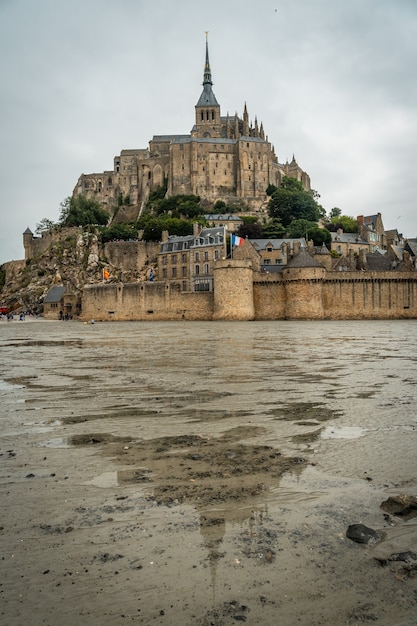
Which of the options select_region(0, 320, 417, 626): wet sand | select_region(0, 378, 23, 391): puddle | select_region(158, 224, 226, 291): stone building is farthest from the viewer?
select_region(158, 224, 226, 291): stone building

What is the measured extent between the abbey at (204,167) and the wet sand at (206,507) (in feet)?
272

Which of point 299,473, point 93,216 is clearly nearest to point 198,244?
point 93,216

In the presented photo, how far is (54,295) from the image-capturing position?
199 ft

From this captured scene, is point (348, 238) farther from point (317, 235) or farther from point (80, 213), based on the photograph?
point (80, 213)

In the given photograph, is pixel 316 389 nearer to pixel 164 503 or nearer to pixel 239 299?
pixel 164 503

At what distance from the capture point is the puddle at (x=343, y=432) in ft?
21.5

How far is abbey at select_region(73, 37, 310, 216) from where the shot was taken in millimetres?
90812

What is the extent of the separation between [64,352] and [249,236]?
5246 centimetres

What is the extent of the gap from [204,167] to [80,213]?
2422cm

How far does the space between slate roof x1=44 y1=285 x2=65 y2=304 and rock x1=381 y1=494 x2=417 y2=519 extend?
58.9 meters

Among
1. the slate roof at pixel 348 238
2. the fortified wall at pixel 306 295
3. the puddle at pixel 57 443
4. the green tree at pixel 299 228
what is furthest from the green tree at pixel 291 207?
the puddle at pixel 57 443

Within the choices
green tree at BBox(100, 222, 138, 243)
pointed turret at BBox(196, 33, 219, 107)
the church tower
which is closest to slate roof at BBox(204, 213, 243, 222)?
green tree at BBox(100, 222, 138, 243)

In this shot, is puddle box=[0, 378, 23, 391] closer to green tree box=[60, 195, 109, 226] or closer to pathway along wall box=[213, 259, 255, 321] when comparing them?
pathway along wall box=[213, 259, 255, 321]

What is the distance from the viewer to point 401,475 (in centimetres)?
514
